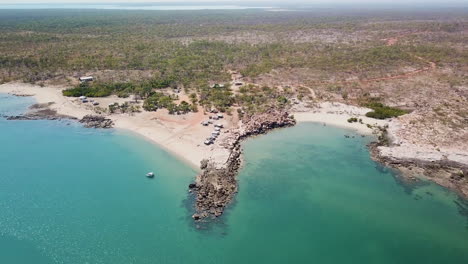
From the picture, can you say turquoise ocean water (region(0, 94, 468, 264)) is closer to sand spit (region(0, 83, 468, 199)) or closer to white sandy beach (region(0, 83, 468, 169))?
sand spit (region(0, 83, 468, 199))

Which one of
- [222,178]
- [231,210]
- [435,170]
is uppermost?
[435,170]

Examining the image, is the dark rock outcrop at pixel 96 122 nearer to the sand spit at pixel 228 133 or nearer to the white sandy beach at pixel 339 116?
the sand spit at pixel 228 133

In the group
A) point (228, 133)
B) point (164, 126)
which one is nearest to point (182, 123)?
point (164, 126)

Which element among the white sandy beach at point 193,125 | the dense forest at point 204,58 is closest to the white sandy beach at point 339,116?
the white sandy beach at point 193,125

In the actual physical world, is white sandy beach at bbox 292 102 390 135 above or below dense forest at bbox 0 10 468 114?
below

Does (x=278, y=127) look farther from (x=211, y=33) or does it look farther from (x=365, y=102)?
(x=211, y=33)

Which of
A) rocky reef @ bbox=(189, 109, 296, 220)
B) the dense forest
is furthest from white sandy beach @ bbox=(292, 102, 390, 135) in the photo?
rocky reef @ bbox=(189, 109, 296, 220)

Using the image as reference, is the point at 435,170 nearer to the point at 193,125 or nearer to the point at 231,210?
the point at 231,210
